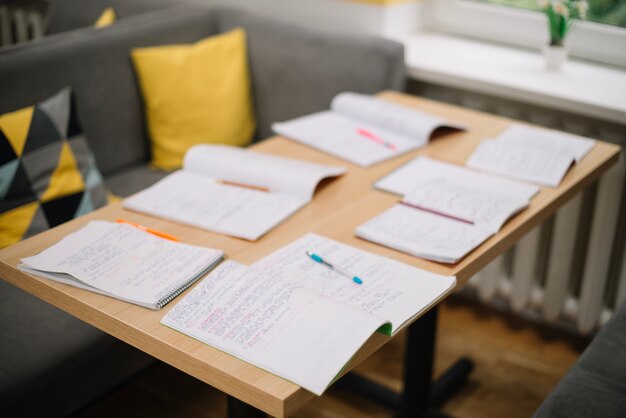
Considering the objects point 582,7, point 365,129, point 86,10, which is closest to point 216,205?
point 365,129

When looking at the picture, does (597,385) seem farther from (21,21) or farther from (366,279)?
(21,21)

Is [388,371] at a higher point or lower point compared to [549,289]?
lower

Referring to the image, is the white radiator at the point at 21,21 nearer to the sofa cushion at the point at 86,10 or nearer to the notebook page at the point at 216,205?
the sofa cushion at the point at 86,10

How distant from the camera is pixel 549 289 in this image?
2.28 m

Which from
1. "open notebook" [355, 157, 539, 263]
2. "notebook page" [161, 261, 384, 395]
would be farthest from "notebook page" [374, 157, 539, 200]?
"notebook page" [161, 261, 384, 395]

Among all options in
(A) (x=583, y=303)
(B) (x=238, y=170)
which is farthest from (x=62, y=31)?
(A) (x=583, y=303)

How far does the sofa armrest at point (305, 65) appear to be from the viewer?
226 centimetres

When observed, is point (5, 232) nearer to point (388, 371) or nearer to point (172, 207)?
point (172, 207)

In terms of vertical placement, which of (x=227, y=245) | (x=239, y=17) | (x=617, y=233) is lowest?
(x=617, y=233)

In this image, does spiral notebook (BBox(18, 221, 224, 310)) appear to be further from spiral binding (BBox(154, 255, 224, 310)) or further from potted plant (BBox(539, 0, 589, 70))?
potted plant (BBox(539, 0, 589, 70))

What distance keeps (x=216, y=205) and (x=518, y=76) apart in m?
1.10

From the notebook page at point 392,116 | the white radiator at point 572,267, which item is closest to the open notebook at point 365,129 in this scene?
the notebook page at point 392,116

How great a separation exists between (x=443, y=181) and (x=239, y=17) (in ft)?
4.02

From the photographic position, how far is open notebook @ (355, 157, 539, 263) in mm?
1396
